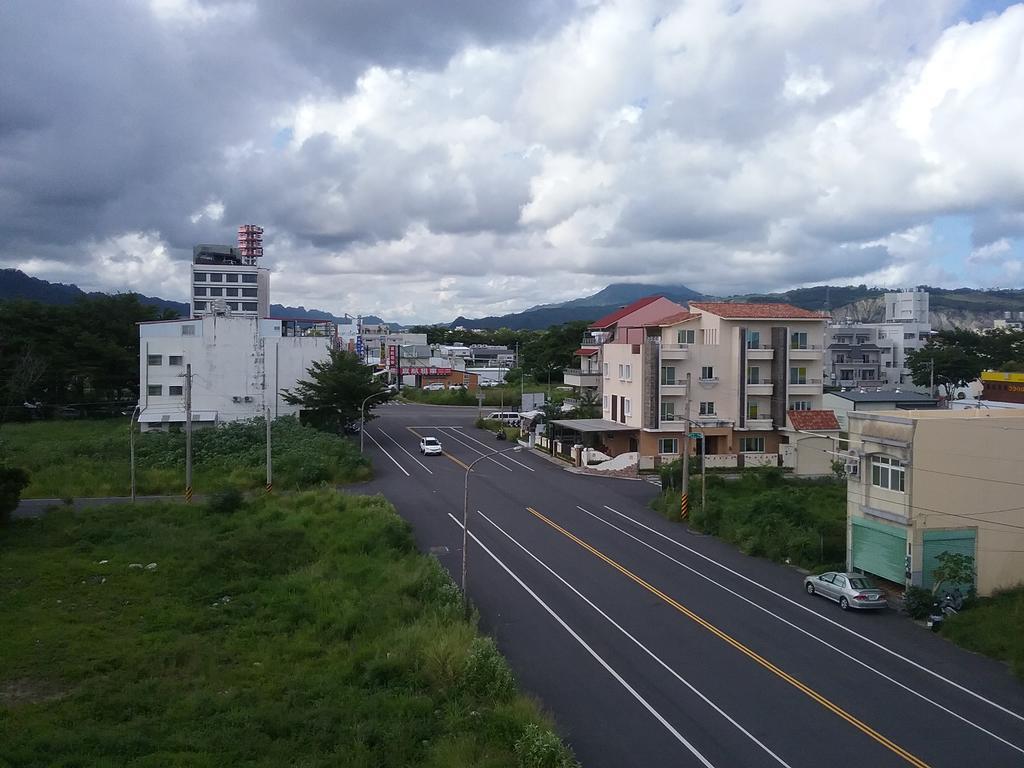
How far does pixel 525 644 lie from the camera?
19281mm

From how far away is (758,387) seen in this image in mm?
48281

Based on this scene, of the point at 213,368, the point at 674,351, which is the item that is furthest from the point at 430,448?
the point at 674,351

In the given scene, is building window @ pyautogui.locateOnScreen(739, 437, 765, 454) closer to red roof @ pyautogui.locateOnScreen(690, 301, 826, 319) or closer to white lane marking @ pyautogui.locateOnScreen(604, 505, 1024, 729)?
red roof @ pyautogui.locateOnScreen(690, 301, 826, 319)

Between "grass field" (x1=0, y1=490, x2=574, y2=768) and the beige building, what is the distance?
1291 centimetres

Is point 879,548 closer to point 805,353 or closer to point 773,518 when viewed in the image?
point 773,518

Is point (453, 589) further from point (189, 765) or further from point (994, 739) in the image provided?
point (994, 739)

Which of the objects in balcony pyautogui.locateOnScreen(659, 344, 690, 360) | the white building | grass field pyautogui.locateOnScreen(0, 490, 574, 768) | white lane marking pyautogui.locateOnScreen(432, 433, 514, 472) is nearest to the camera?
grass field pyautogui.locateOnScreen(0, 490, 574, 768)

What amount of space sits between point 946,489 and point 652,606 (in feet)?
29.5

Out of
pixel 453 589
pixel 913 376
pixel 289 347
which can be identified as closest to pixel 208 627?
pixel 453 589

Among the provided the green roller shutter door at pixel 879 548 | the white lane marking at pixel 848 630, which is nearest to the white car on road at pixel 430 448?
the white lane marking at pixel 848 630

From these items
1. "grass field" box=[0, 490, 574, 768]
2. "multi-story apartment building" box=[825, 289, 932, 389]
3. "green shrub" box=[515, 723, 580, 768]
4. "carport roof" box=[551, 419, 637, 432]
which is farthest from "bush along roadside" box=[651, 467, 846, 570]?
"multi-story apartment building" box=[825, 289, 932, 389]

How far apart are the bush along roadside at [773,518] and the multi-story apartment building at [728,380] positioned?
823 cm

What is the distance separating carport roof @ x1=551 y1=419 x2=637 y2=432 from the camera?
4877 cm

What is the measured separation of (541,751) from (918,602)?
1395cm
